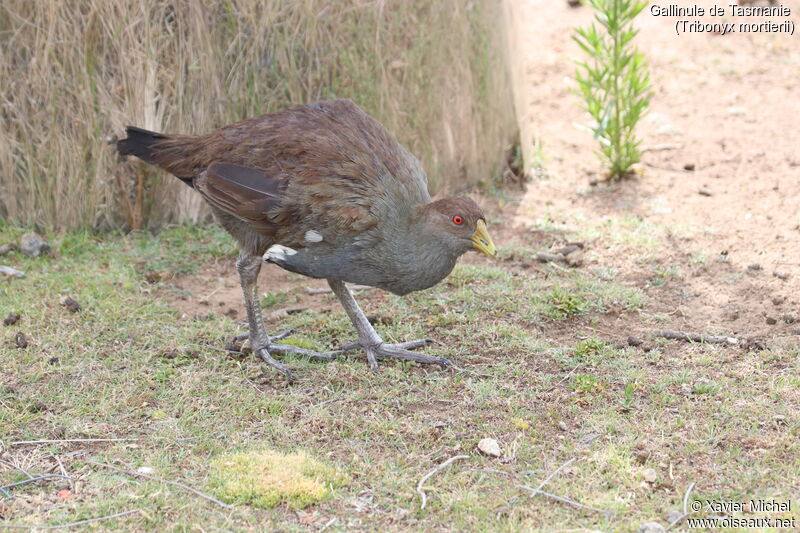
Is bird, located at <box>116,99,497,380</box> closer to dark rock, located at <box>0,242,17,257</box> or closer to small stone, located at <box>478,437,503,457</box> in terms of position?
small stone, located at <box>478,437,503,457</box>

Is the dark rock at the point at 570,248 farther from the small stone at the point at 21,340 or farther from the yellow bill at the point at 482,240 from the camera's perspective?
the small stone at the point at 21,340

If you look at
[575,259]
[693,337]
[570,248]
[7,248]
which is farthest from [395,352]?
[7,248]

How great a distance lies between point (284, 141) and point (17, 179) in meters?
2.80

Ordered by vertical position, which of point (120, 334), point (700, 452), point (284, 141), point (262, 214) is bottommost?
point (700, 452)

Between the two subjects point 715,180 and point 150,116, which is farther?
point 715,180

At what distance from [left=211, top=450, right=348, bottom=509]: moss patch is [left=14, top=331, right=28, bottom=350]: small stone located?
1858 millimetres

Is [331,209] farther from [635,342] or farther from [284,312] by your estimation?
[635,342]

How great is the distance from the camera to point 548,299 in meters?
6.00

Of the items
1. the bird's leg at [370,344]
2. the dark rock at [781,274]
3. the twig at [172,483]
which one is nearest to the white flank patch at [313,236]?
the bird's leg at [370,344]

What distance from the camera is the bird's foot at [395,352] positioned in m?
5.27

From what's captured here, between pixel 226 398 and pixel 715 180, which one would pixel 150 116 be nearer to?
pixel 226 398

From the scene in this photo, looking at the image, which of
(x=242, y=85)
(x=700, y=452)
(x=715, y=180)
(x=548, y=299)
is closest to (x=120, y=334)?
(x=242, y=85)

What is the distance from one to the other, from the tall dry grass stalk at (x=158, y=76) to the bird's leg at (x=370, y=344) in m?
2.25

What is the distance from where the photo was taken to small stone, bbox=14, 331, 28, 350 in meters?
5.35
